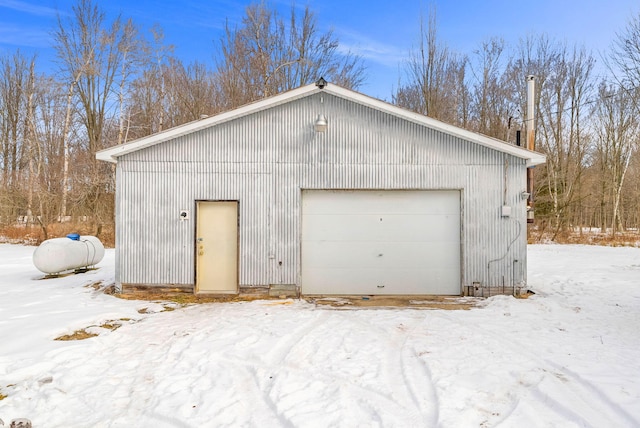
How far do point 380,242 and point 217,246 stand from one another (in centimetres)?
340

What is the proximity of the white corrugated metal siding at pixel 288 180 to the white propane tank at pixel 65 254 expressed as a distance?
3078mm

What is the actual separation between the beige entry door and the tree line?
12784 mm

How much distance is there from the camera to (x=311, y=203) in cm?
795

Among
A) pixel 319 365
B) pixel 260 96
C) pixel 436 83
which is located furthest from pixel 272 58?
pixel 319 365

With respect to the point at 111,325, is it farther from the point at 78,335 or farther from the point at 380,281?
the point at 380,281

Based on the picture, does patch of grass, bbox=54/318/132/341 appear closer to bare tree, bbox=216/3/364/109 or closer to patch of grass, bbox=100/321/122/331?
patch of grass, bbox=100/321/122/331

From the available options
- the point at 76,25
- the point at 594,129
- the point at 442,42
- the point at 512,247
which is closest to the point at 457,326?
the point at 512,247


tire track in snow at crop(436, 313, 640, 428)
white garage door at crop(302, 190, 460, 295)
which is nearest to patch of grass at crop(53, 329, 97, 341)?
white garage door at crop(302, 190, 460, 295)

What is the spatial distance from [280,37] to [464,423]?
2077 cm

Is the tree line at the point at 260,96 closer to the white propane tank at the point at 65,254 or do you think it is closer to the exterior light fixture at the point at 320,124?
the white propane tank at the point at 65,254

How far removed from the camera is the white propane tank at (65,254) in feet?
30.7

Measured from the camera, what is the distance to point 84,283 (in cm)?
898

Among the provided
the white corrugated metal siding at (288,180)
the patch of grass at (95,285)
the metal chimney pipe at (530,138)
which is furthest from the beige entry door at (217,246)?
the metal chimney pipe at (530,138)

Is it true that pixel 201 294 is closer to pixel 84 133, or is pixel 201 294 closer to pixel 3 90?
pixel 84 133
